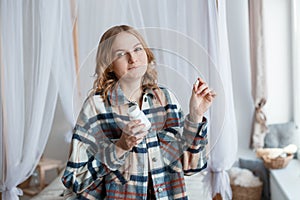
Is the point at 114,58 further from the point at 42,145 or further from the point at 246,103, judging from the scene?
the point at 246,103

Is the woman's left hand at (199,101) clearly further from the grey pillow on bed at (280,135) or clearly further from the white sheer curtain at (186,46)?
the grey pillow on bed at (280,135)

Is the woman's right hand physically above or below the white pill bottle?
below

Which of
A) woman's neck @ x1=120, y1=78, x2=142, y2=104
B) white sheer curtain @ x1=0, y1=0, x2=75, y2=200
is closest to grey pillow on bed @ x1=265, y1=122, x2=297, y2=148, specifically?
white sheer curtain @ x1=0, y1=0, x2=75, y2=200

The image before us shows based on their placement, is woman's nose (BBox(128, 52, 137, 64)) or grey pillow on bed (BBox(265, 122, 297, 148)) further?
grey pillow on bed (BBox(265, 122, 297, 148))

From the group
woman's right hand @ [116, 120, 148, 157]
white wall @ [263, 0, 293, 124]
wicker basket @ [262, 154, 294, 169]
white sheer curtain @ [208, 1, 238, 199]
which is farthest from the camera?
white wall @ [263, 0, 293, 124]

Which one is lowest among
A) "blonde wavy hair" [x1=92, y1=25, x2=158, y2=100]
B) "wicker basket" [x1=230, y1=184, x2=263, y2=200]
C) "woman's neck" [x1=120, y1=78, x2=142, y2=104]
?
"wicker basket" [x1=230, y1=184, x2=263, y2=200]

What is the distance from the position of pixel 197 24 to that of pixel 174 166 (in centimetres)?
67

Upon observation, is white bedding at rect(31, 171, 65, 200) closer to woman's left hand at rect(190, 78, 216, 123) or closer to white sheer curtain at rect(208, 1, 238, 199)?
white sheer curtain at rect(208, 1, 238, 199)

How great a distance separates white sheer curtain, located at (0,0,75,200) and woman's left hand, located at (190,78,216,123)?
40.5 inches

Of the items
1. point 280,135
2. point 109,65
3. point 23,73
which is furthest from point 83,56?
point 280,135

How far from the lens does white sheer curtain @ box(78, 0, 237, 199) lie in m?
1.37

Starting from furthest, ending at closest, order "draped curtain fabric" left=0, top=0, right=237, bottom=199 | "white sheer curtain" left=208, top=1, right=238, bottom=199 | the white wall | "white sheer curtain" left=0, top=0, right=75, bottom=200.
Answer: the white wall → "white sheer curtain" left=0, top=0, right=75, bottom=200 → "white sheer curtain" left=208, top=1, right=238, bottom=199 → "draped curtain fabric" left=0, top=0, right=237, bottom=199

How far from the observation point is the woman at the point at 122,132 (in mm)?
1175

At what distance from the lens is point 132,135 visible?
1108mm
